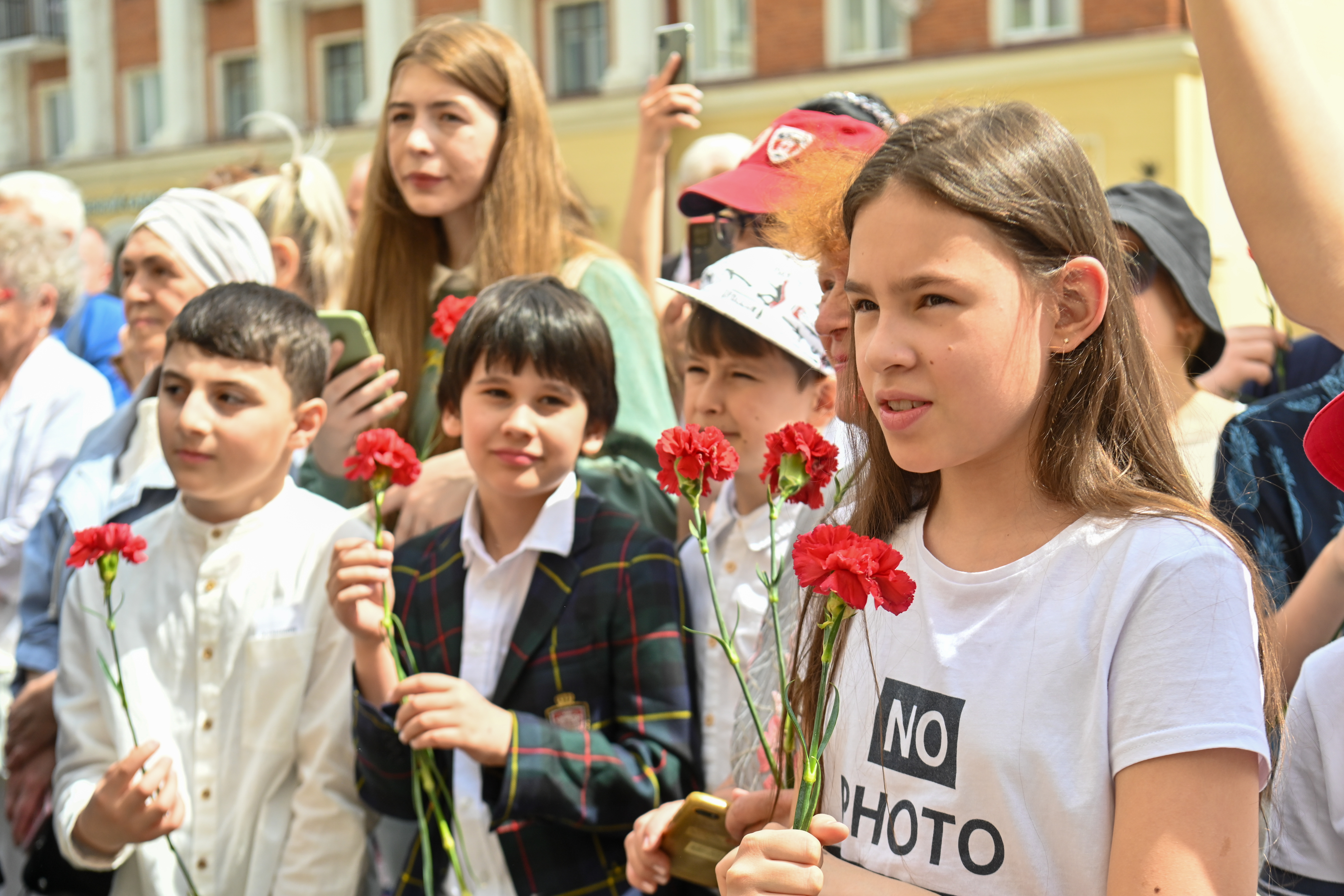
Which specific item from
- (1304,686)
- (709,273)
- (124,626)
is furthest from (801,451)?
(124,626)

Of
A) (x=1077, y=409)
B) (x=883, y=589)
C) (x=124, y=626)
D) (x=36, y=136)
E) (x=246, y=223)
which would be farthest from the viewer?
(x=36, y=136)

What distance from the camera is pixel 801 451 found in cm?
158

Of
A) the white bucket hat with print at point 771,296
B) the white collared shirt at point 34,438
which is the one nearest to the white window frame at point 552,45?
the white collared shirt at point 34,438

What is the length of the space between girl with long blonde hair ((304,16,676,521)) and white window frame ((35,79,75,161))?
26390 mm

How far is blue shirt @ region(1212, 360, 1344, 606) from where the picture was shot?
2.20m

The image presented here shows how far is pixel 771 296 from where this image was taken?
7.98ft

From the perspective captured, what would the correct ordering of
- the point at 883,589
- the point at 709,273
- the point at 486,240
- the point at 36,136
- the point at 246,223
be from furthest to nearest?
1. the point at 36,136
2. the point at 246,223
3. the point at 486,240
4. the point at 709,273
5. the point at 883,589

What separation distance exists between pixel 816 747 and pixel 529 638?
1.25 m

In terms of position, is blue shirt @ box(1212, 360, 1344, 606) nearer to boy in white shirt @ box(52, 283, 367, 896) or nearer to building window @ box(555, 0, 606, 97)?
boy in white shirt @ box(52, 283, 367, 896)

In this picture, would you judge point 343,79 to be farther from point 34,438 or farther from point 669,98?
point 669,98

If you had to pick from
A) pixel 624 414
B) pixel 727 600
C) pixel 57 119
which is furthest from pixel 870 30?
pixel 57 119

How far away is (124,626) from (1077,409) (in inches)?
79.3

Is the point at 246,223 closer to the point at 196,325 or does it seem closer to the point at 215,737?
the point at 196,325

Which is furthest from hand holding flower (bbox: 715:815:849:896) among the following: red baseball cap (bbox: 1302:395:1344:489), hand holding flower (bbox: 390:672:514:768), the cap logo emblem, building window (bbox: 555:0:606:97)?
building window (bbox: 555:0:606:97)
